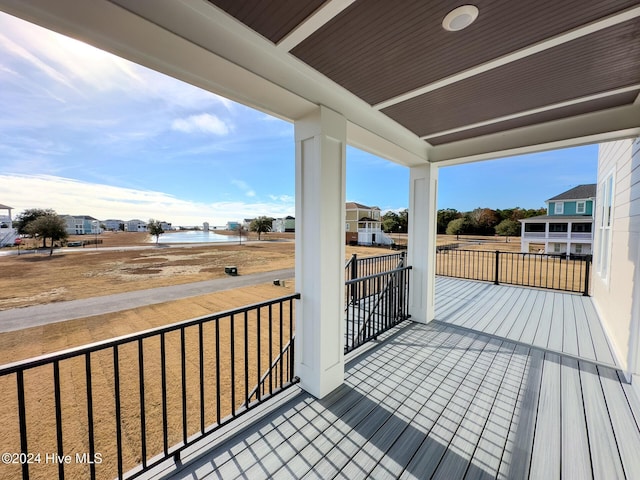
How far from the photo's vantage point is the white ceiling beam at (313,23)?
4.05ft

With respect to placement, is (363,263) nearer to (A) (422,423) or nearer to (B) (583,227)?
(A) (422,423)

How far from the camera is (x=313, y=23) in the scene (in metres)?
1.35

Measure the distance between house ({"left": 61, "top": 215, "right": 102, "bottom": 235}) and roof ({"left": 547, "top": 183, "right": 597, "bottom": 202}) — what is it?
91.4ft

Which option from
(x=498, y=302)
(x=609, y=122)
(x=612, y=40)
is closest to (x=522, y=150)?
(x=609, y=122)

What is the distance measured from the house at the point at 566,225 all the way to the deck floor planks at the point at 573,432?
17.7m

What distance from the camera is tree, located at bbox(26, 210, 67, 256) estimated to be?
10.1 m

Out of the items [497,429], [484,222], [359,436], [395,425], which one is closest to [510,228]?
[484,222]

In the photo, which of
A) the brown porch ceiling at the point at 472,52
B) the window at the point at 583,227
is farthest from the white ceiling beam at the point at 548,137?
the window at the point at 583,227

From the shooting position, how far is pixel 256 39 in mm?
1480

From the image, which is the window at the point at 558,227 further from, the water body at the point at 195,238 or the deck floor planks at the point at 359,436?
the water body at the point at 195,238

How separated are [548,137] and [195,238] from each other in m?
27.7

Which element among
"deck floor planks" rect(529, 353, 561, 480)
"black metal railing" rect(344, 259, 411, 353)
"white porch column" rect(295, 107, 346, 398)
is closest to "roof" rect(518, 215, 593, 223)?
"black metal railing" rect(344, 259, 411, 353)

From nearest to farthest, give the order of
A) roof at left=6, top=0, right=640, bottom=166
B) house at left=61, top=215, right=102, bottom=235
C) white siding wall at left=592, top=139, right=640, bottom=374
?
roof at left=6, top=0, right=640, bottom=166
white siding wall at left=592, top=139, right=640, bottom=374
house at left=61, top=215, right=102, bottom=235

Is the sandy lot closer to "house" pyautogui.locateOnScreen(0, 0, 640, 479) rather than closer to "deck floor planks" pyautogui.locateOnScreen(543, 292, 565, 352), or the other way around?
"deck floor planks" pyautogui.locateOnScreen(543, 292, 565, 352)
